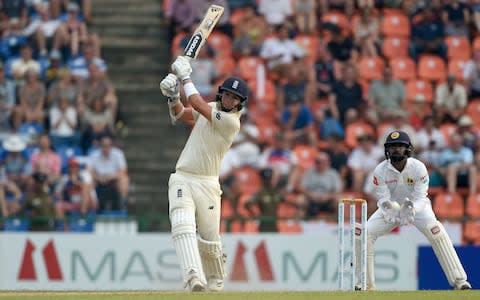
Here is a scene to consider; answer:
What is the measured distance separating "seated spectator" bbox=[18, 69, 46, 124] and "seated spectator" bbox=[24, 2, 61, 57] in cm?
88

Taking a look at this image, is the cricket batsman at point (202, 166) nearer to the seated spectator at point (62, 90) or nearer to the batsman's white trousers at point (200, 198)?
the batsman's white trousers at point (200, 198)

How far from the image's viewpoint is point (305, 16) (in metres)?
25.1

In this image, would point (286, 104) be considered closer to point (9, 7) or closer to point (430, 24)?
point (430, 24)

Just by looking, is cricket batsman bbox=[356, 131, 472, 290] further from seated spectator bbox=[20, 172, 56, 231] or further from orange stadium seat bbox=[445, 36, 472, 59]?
orange stadium seat bbox=[445, 36, 472, 59]

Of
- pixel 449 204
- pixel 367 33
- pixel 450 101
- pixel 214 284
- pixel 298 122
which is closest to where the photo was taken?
pixel 214 284

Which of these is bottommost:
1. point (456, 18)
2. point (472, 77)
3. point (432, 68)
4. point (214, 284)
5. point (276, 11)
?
point (214, 284)

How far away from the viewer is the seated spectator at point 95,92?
23.5 meters

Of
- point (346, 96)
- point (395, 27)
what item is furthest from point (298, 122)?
point (395, 27)

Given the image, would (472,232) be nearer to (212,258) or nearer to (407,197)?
(407,197)

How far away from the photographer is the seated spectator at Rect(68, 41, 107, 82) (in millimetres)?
24016

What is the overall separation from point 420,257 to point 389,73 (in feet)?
13.6

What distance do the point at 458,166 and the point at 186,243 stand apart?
8931mm

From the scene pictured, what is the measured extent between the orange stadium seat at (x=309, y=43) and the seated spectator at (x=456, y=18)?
234 centimetres

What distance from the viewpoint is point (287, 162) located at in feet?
74.3
